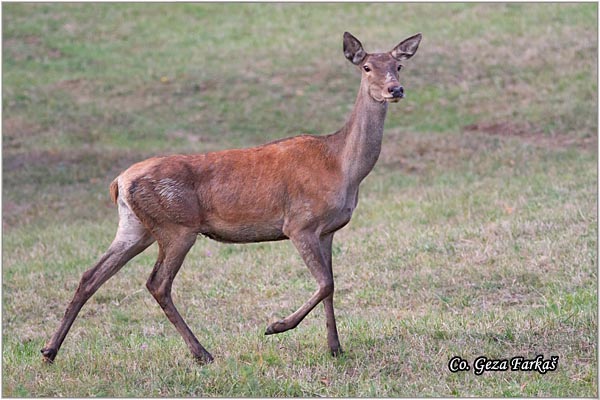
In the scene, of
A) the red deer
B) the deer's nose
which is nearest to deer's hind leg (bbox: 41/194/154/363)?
→ the red deer

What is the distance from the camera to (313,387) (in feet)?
19.8

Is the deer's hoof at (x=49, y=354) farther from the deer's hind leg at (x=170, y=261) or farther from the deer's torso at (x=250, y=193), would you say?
the deer's torso at (x=250, y=193)

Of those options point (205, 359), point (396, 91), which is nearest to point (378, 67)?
point (396, 91)

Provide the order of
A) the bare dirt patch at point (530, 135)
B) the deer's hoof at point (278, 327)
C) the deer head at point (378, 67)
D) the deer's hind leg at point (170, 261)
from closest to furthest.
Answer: the deer's hoof at point (278, 327), the deer head at point (378, 67), the deer's hind leg at point (170, 261), the bare dirt patch at point (530, 135)

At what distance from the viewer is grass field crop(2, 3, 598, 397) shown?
6566 millimetres

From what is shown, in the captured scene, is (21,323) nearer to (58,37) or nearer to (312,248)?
(312,248)

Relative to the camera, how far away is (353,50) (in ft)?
22.9

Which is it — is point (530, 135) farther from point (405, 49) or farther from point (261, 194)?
point (261, 194)

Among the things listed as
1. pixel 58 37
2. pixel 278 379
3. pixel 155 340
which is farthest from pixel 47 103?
pixel 278 379

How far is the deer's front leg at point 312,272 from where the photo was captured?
6.48 metres

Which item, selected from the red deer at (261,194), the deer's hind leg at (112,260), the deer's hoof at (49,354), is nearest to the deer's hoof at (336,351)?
the red deer at (261,194)

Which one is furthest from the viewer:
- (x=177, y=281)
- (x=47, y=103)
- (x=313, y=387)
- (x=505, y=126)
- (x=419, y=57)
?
(x=419, y=57)

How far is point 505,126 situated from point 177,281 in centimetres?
1000

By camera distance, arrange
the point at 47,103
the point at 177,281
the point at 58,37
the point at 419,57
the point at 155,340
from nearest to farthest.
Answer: the point at 155,340 < the point at 177,281 < the point at 47,103 < the point at 419,57 < the point at 58,37
